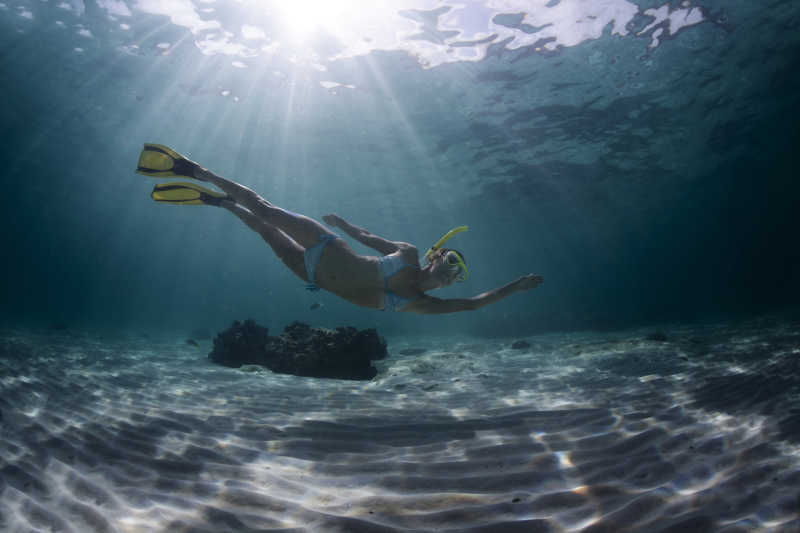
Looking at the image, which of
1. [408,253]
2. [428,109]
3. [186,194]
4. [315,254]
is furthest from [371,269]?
[428,109]

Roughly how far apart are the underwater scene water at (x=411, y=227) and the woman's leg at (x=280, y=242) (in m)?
0.05

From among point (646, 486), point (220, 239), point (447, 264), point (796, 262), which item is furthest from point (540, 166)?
point (220, 239)

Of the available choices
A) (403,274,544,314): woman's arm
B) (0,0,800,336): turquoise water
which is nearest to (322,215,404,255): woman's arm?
(403,274,544,314): woman's arm

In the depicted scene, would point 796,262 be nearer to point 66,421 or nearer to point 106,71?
point 66,421

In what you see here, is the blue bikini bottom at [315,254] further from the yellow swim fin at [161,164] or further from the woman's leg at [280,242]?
the yellow swim fin at [161,164]

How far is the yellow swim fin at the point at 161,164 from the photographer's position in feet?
19.3

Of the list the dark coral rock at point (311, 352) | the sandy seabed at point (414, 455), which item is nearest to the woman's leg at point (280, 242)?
the sandy seabed at point (414, 455)

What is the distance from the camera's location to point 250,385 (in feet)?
23.6

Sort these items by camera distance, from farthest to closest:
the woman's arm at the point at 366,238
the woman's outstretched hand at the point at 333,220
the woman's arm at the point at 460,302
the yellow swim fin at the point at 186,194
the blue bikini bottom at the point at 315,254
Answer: the woman's outstretched hand at the point at 333,220 < the yellow swim fin at the point at 186,194 < the woman's arm at the point at 366,238 < the blue bikini bottom at the point at 315,254 < the woman's arm at the point at 460,302

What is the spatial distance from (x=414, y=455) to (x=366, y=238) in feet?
11.7

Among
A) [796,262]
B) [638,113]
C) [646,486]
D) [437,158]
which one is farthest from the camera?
[796,262]

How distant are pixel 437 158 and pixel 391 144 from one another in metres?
3.55

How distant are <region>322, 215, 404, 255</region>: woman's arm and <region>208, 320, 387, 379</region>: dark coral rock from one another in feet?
11.7

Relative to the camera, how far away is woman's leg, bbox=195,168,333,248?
5230 millimetres
